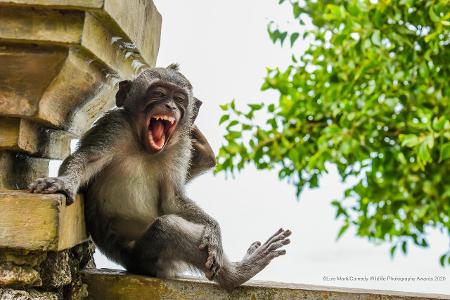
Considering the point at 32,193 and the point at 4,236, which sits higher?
the point at 32,193

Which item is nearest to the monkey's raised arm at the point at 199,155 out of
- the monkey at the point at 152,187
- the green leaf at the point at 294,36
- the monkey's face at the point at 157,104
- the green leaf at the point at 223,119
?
the monkey at the point at 152,187

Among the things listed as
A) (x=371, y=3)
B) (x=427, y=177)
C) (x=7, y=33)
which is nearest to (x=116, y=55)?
(x=7, y=33)

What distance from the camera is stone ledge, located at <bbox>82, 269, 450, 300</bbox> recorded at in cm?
194

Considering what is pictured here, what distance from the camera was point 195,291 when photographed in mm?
1976

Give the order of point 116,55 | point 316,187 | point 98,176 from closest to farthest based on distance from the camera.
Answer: point 116,55, point 98,176, point 316,187

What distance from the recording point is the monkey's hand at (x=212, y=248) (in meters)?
2.11

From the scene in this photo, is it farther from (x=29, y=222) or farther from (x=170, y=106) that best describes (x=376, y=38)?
(x=29, y=222)

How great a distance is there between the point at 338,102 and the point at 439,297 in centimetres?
174

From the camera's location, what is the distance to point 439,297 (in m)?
1.96

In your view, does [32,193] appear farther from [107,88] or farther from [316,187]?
[316,187]

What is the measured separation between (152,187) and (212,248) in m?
0.45

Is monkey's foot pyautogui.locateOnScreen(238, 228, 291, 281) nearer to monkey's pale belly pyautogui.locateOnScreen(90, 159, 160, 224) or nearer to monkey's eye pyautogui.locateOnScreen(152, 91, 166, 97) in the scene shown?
monkey's pale belly pyautogui.locateOnScreen(90, 159, 160, 224)

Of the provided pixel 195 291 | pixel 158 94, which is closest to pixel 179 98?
pixel 158 94

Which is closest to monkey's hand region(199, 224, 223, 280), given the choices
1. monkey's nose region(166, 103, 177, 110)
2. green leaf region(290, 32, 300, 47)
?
monkey's nose region(166, 103, 177, 110)
